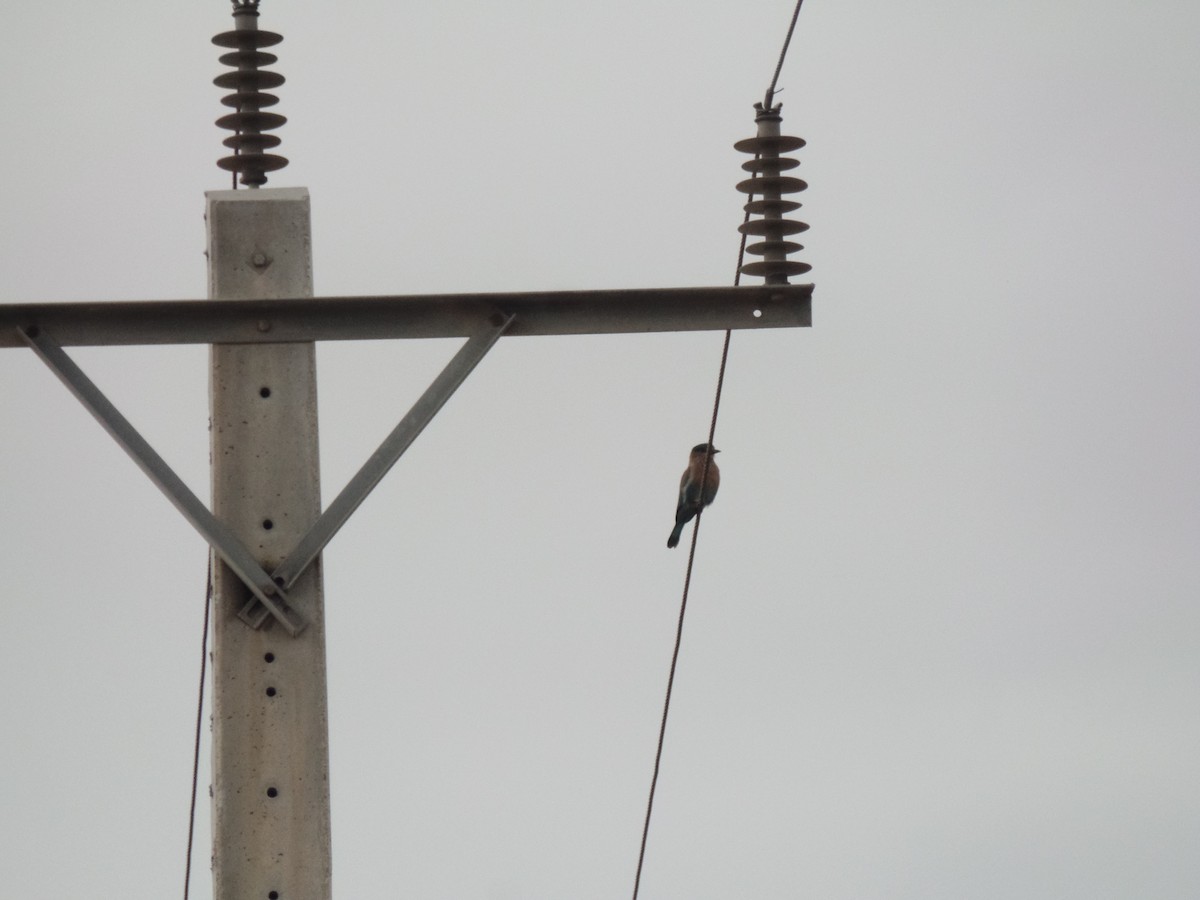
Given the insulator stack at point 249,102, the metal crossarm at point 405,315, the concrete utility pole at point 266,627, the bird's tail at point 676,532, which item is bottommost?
the concrete utility pole at point 266,627

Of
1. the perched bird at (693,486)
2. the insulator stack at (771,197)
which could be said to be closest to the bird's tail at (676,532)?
the perched bird at (693,486)

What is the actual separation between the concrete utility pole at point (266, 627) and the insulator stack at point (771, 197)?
1.48 m

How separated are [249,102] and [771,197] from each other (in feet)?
5.61

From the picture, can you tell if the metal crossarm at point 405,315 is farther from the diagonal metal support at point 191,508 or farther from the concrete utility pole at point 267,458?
the diagonal metal support at point 191,508

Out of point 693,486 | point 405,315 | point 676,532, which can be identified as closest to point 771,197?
point 405,315

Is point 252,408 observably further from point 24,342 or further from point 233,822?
point 233,822

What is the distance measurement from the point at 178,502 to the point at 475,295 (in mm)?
1075

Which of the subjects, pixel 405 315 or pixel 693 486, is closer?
pixel 405 315

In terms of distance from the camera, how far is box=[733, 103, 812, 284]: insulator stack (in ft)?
23.9

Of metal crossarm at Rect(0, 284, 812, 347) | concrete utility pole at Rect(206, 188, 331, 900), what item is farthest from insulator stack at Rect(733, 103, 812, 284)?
concrete utility pole at Rect(206, 188, 331, 900)

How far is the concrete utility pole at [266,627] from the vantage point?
6.65 m

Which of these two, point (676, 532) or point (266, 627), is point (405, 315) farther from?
point (676, 532)

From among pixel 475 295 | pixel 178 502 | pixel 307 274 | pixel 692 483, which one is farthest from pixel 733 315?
pixel 692 483

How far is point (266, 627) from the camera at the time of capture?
21.9 ft
